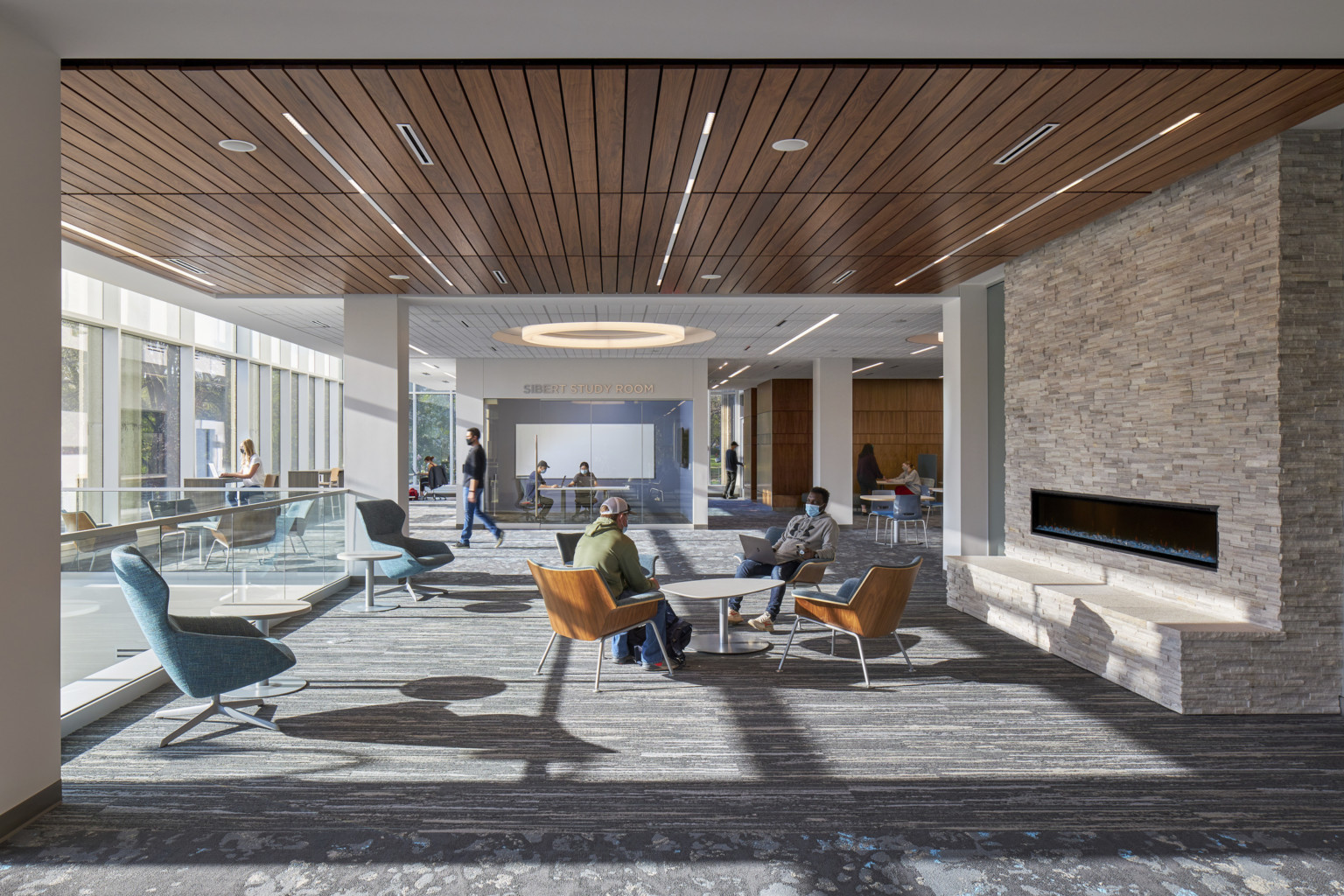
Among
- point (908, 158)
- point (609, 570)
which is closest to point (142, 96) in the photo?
point (609, 570)

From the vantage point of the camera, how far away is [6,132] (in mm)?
3424

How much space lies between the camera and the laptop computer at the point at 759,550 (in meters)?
7.32

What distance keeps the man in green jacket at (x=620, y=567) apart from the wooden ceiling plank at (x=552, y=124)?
2339 mm

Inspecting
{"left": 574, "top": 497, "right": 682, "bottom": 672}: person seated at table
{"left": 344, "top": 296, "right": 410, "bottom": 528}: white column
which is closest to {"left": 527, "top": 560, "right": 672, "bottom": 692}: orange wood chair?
{"left": 574, "top": 497, "right": 682, "bottom": 672}: person seated at table

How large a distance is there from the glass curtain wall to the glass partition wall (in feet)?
18.8

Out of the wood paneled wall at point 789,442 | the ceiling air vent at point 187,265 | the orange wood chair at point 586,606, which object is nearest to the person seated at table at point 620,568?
the orange wood chair at point 586,606

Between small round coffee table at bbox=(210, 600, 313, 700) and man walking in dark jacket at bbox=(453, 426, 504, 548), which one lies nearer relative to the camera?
small round coffee table at bbox=(210, 600, 313, 700)

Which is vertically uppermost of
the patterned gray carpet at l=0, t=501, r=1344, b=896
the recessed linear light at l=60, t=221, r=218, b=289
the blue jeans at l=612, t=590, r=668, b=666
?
the recessed linear light at l=60, t=221, r=218, b=289

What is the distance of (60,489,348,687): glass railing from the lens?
15.0 feet

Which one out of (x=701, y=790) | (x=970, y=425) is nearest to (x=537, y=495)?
(x=970, y=425)

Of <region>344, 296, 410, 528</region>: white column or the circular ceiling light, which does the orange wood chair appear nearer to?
<region>344, 296, 410, 528</region>: white column

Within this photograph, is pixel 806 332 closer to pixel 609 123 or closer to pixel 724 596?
pixel 724 596

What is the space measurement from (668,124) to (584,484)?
12.6 meters

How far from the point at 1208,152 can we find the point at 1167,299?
3.50 ft
